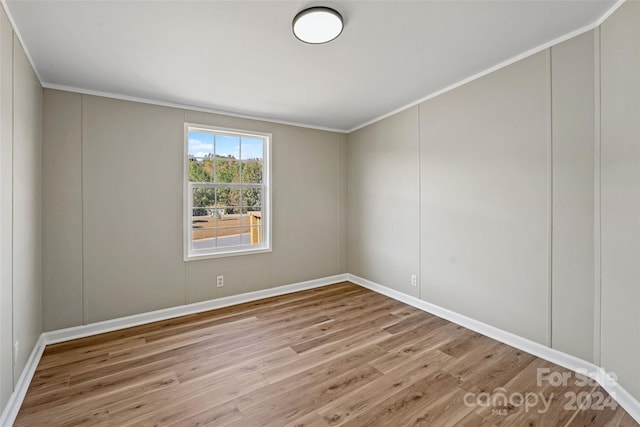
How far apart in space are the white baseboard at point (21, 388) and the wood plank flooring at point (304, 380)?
0.15 ft

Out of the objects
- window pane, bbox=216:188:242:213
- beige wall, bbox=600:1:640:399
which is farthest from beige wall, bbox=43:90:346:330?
beige wall, bbox=600:1:640:399

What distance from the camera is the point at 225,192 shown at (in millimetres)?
3719

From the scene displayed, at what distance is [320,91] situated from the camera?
3061 mm

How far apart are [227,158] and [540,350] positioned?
386 centimetres

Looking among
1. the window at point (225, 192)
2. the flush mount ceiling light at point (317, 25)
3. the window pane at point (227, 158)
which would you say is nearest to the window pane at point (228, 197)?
the window at point (225, 192)

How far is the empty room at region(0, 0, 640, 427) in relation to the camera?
70.9 inches

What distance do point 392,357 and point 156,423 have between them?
1.76m

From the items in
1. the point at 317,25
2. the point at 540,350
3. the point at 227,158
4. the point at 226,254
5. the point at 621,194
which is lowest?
the point at 540,350

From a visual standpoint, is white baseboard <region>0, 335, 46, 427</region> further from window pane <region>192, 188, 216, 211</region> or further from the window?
window pane <region>192, 188, 216, 211</region>

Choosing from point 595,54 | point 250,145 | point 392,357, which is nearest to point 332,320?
point 392,357

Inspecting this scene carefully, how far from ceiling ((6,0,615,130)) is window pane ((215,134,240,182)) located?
60cm

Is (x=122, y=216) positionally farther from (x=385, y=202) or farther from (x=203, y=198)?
(x=385, y=202)

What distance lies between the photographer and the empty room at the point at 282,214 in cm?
180

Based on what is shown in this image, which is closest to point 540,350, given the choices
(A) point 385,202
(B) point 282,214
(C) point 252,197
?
(A) point 385,202
